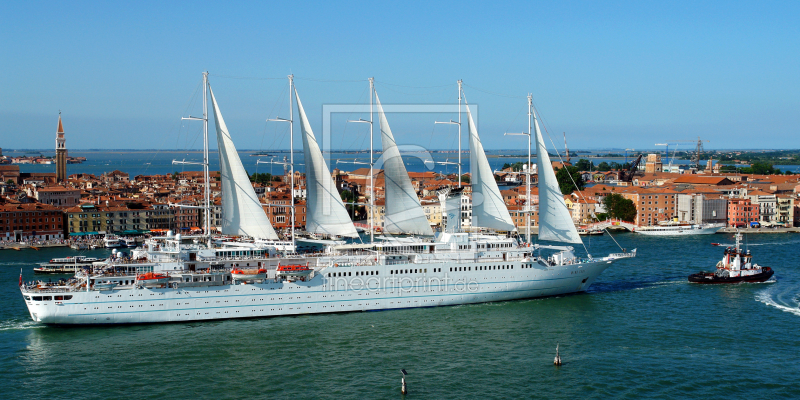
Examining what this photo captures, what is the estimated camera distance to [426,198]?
2453 inches

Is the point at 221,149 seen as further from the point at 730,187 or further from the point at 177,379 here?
the point at 730,187

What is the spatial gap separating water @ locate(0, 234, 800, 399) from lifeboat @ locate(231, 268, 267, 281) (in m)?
1.58

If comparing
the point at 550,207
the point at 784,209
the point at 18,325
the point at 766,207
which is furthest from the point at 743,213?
the point at 18,325

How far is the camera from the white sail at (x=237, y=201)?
27016 mm

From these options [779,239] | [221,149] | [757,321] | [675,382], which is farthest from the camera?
[779,239]

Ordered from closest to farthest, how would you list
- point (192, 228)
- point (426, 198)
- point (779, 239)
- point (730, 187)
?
point (779, 239) → point (192, 228) → point (426, 198) → point (730, 187)

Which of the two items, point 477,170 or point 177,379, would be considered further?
point 477,170

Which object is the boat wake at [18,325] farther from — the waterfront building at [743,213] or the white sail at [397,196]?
the waterfront building at [743,213]

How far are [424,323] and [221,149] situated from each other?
9.98 m

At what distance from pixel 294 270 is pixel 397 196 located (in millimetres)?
5045

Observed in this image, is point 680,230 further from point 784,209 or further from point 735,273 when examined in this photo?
point 735,273

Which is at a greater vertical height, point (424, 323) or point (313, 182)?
point (313, 182)

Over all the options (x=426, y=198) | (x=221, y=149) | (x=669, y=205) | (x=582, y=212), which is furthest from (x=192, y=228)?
→ (x=669, y=205)

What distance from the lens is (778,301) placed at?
28.0m
